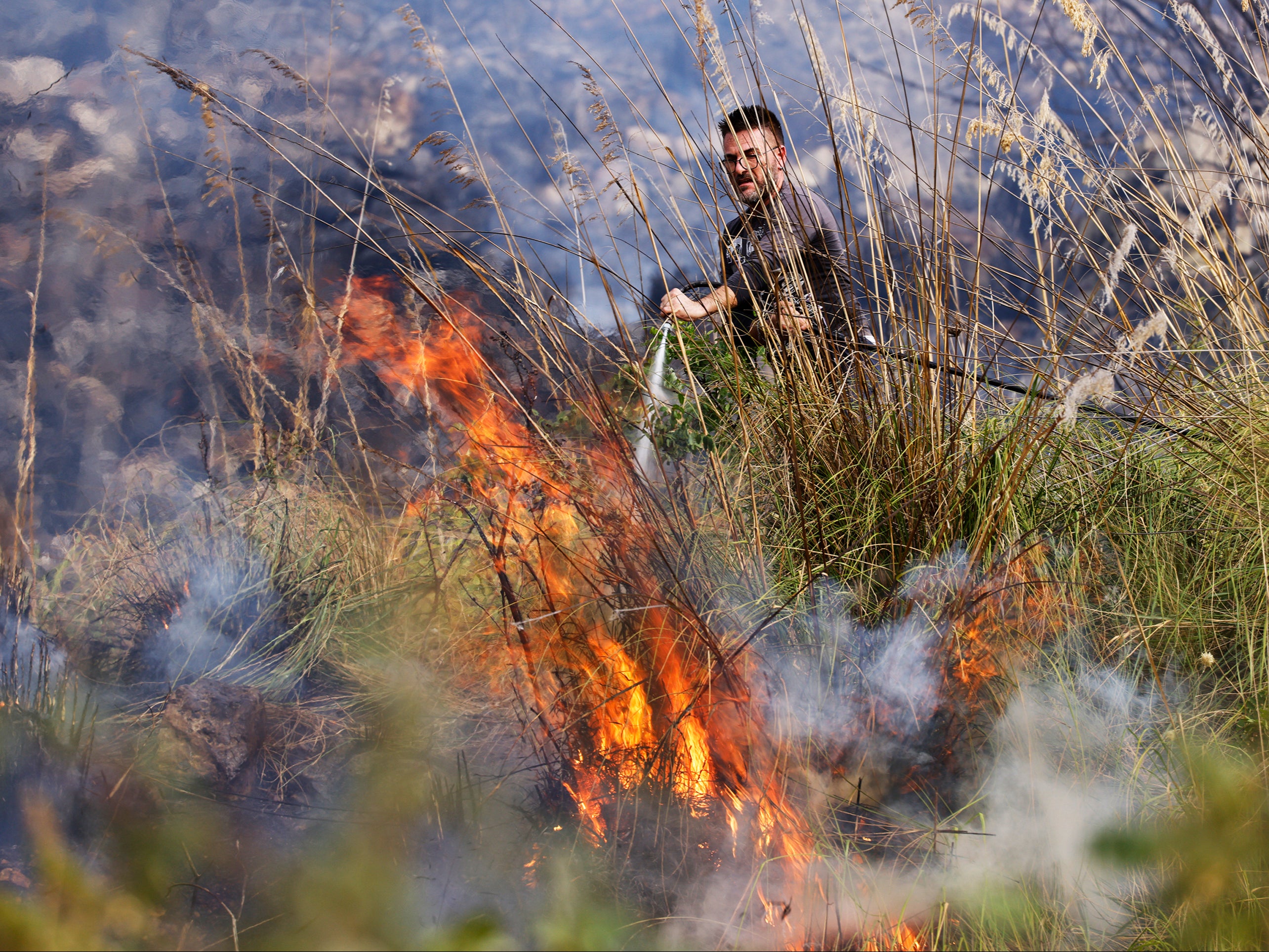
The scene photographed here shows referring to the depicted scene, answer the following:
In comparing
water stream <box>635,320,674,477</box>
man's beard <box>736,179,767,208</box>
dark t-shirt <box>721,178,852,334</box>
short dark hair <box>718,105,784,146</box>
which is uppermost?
short dark hair <box>718,105,784,146</box>

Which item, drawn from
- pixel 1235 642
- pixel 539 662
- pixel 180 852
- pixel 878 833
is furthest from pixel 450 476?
pixel 1235 642

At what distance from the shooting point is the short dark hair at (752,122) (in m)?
1.27

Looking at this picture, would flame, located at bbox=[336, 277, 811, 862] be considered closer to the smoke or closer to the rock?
the smoke

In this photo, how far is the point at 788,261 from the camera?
124cm

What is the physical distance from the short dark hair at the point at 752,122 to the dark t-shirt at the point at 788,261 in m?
0.11

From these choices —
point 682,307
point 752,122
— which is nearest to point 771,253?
point 682,307

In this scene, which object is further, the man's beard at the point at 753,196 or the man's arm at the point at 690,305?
the man's arm at the point at 690,305

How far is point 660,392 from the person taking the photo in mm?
1401

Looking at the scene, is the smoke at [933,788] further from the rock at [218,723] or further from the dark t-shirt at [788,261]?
the rock at [218,723]

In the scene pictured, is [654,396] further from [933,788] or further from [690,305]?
A: [933,788]

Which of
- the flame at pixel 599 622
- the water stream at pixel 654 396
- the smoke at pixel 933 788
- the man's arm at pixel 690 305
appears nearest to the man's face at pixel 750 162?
the man's arm at pixel 690 305

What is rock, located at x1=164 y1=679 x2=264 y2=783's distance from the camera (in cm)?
101

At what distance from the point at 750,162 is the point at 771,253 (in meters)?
0.16

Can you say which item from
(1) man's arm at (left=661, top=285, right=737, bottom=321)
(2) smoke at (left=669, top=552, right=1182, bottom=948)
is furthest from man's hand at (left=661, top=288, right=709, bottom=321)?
(2) smoke at (left=669, top=552, right=1182, bottom=948)
